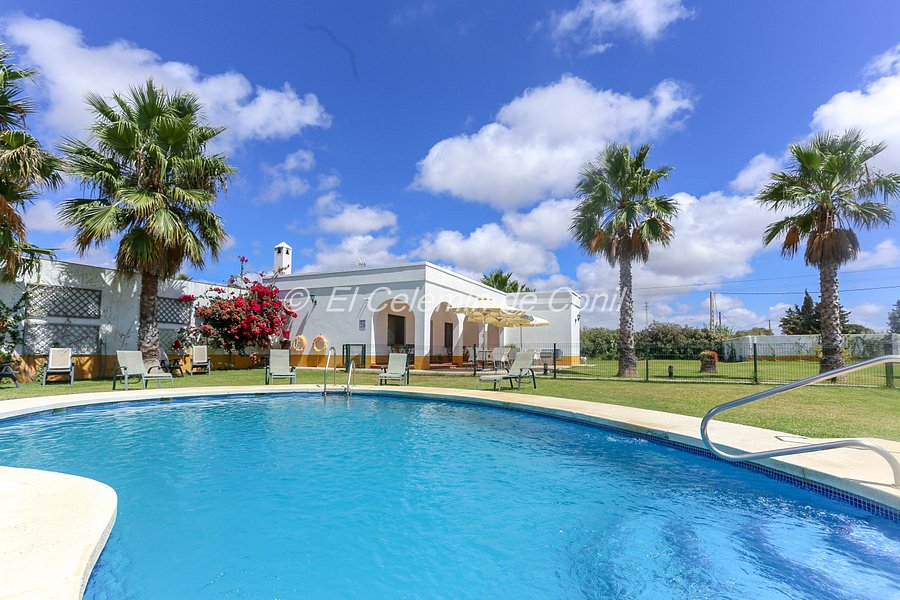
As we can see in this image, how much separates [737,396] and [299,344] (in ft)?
56.9

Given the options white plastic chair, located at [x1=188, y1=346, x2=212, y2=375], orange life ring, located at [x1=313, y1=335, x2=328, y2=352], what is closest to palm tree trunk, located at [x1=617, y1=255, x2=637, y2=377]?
orange life ring, located at [x1=313, y1=335, x2=328, y2=352]

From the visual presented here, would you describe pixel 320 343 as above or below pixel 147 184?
below

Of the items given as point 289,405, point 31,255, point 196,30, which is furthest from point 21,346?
point 196,30

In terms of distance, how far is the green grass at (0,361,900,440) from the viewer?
22.1 feet

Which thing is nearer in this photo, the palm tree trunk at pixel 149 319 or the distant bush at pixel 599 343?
the palm tree trunk at pixel 149 319

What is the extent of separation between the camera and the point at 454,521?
396cm

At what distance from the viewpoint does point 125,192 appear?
41.0ft

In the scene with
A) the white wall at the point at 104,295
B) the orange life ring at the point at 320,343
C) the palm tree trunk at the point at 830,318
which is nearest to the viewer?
the white wall at the point at 104,295

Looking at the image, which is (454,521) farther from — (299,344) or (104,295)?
(299,344)

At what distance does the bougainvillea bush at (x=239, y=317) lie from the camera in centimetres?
1736

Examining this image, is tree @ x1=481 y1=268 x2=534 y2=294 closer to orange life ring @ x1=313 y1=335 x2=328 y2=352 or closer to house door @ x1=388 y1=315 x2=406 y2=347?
house door @ x1=388 y1=315 x2=406 y2=347

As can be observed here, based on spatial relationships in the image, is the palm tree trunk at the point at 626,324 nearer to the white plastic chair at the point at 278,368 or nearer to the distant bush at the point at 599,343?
the white plastic chair at the point at 278,368

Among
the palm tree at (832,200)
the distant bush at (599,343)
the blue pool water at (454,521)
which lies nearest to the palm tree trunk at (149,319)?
the blue pool water at (454,521)

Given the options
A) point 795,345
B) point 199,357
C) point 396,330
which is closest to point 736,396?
point 396,330
